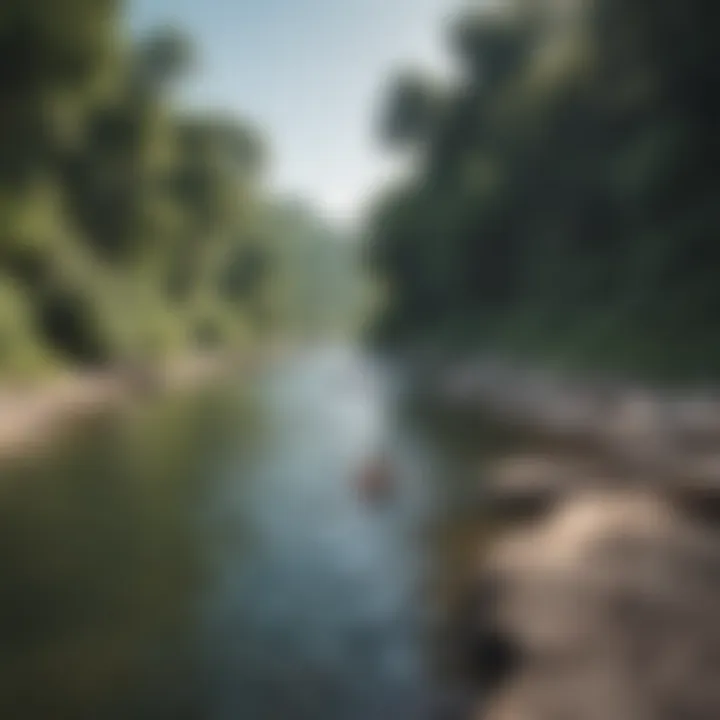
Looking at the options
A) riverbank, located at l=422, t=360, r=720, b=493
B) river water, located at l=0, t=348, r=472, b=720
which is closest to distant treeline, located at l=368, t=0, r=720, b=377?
riverbank, located at l=422, t=360, r=720, b=493

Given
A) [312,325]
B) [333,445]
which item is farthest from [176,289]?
[312,325]

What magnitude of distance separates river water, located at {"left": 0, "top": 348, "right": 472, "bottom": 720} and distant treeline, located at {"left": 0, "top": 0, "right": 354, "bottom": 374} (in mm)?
13958

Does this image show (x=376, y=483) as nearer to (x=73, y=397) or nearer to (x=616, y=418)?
(x=616, y=418)

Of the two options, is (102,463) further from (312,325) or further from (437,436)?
(312,325)

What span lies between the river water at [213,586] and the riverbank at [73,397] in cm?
237

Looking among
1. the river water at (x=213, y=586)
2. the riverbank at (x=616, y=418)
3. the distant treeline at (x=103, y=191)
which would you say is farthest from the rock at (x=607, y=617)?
the distant treeline at (x=103, y=191)

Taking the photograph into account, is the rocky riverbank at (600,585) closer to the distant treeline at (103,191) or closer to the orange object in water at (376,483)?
the orange object in water at (376,483)

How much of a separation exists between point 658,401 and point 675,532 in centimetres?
1596

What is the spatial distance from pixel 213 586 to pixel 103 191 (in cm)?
4124

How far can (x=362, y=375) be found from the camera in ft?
224

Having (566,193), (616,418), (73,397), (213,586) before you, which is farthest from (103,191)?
(213,586)

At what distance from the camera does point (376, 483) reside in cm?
2069

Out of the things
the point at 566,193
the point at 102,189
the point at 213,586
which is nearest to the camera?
the point at 213,586

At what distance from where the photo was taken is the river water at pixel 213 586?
30.9 feet
